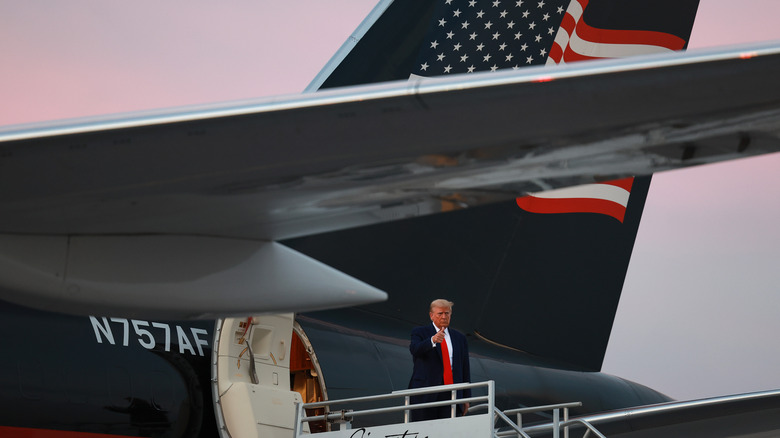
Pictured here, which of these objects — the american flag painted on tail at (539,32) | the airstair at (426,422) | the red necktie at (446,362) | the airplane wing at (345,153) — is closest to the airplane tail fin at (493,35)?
the american flag painted on tail at (539,32)

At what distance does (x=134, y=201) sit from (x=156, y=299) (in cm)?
66

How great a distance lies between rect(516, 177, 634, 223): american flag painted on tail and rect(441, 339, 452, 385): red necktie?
2.61m

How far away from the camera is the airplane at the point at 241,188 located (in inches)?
113

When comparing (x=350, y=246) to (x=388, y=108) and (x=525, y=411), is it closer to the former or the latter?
(x=525, y=411)

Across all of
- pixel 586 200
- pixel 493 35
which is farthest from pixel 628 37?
pixel 586 200

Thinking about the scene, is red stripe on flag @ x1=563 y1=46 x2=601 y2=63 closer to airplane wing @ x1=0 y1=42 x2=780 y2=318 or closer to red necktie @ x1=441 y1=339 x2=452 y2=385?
red necktie @ x1=441 y1=339 x2=452 y2=385

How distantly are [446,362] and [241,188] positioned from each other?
15.0 ft

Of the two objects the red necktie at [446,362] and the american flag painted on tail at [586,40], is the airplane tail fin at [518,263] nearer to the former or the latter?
the red necktie at [446,362]

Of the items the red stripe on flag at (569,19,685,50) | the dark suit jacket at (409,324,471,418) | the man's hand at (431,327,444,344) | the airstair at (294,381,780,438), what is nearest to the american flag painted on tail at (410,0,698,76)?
the red stripe on flag at (569,19,685,50)

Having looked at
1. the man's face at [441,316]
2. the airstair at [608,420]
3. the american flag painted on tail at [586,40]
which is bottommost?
the airstair at [608,420]

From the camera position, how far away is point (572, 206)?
1026cm

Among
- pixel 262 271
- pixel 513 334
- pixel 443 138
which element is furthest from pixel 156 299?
pixel 513 334

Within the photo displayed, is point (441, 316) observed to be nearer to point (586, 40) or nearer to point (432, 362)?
point (432, 362)

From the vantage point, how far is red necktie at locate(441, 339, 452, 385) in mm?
7773
